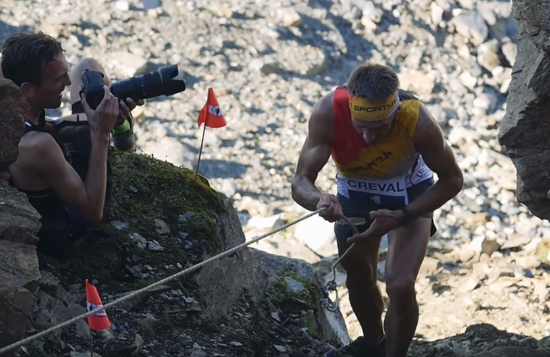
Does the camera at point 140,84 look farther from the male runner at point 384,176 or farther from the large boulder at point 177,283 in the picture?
the large boulder at point 177,283

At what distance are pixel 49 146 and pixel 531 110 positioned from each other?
303cm

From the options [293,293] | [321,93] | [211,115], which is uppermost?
[211,115]

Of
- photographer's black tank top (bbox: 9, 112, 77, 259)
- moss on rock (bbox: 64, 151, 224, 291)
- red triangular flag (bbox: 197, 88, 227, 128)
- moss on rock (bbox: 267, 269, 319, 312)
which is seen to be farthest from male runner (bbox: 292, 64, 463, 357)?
red triangular flag (bbox: 197, 88, 227, 128)

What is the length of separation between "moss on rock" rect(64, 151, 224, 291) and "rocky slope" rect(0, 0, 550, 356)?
396 cm

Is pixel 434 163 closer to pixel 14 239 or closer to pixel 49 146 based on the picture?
pixel 49 146

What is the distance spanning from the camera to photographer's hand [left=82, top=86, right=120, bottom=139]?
5113 mm

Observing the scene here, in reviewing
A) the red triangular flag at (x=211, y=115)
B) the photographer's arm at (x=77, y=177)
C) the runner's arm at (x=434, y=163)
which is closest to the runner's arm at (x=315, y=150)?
the runner's arm at (x=434, y=163)

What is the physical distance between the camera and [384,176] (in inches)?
224

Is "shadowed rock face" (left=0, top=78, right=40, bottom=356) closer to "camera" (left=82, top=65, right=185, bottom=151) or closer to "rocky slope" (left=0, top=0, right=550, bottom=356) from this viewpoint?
"camera" (left=82, top=65, right=185, bottom=151)

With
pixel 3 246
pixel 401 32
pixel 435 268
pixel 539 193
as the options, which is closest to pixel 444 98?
pixel 401 32

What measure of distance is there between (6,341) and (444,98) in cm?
1278

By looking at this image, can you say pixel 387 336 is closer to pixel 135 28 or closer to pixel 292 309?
pixel 292 309

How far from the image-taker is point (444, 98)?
16016 millimetres

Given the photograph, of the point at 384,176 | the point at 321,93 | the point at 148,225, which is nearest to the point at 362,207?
the point at 384,176
